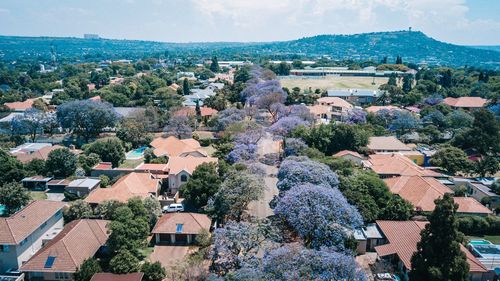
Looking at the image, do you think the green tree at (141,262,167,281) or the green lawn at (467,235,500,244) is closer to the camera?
the green tree at (141,262,167,281)

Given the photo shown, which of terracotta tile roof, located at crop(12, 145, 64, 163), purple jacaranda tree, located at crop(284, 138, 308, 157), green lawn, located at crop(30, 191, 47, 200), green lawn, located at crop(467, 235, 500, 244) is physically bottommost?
green lawn, located at crop(467, 235, 500, 244)

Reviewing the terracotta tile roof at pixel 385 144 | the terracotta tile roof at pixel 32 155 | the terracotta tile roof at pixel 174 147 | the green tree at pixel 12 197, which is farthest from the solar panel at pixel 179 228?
the terracotta tile roof at pixel 385 144

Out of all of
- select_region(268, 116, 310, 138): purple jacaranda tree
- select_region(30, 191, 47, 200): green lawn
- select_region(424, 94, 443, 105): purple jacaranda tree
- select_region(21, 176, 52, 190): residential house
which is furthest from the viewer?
select_region(424, 94, 443, 105): purple jacaranda tree

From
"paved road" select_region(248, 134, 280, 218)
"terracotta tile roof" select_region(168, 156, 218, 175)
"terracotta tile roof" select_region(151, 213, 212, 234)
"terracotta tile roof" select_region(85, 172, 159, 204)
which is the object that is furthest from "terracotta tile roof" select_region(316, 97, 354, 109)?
"terracotta tile roof" select_region(151, 213, 212, 234)

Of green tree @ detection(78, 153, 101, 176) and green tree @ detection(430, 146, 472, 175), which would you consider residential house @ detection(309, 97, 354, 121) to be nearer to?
green tree @ detection(430, 146, 472, 175)

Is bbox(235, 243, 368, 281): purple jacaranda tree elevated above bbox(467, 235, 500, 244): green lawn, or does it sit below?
above

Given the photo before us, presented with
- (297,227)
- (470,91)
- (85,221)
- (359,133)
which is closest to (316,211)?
(297,227)

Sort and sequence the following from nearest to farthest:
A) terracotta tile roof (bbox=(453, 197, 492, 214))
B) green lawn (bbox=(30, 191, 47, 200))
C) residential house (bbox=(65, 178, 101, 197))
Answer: terracotta tile roof (bbox=(453, 197, 492, 214)) < residential house (bbox=(65, 178, 101, 197)) < green lawn (bbox=(30, 191, 47, 200))
